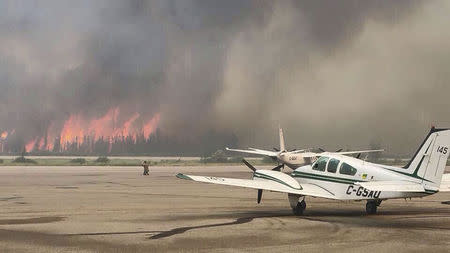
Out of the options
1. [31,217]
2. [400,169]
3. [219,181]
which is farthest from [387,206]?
[31,217]

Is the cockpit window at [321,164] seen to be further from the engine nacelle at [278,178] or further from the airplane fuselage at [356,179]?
the engine nacelle at [278,178]

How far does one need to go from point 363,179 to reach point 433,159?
295cm

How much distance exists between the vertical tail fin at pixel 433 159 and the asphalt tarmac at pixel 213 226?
5.69ft

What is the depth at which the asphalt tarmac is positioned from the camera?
16984mm

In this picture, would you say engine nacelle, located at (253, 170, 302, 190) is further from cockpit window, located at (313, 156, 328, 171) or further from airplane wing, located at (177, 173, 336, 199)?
cockpit window, located at (313, 156, 328, 171)

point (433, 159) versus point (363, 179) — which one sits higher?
point (433, 159)

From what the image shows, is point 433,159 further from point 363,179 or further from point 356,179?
point 356,179

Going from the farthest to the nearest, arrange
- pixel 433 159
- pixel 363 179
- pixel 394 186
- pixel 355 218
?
pixel 355 218
pixel 363 179
pixel 433 159
pixel 394 186

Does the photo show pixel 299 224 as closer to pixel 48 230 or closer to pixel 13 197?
pixel 48 230

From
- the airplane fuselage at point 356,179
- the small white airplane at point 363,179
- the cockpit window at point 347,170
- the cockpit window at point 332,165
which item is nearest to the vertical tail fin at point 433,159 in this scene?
the small white airplane at point 363,179

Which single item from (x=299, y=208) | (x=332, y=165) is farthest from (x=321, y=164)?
(x=299, y=208)

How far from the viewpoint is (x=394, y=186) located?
22.5 metres

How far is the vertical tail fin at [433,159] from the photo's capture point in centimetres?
2281

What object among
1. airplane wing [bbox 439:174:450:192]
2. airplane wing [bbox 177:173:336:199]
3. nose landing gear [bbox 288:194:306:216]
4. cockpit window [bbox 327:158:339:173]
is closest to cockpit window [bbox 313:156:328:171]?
cockpit window [bbox 327:158:339:173]
